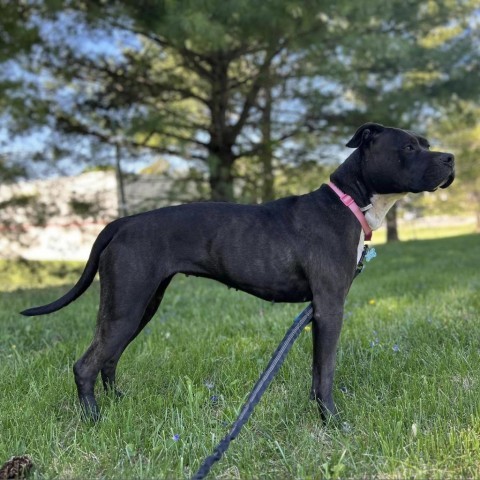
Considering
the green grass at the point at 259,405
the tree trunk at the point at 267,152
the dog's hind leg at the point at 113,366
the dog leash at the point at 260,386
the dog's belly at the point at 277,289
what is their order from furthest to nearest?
the tree trunk at the point at 267,152 → the dog's hind leg at the point at 113,366 → the dog's belly at the point at 277,289 → the green grass at the point at 259,405 → the dog leash at the point at 260,386

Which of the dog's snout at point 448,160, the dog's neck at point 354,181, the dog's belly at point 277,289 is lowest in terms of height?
the dog's belly at point 277,289

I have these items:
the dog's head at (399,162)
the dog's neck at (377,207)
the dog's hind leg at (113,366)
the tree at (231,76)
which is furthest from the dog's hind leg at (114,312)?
the tree at (231,76)

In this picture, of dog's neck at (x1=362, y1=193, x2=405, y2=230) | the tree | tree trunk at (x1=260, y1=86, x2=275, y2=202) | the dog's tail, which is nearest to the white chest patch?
dog's neck at (x1=362, y1=193, x2=405, y2=230)

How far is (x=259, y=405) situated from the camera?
2.81m

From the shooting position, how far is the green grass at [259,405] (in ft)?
7.24

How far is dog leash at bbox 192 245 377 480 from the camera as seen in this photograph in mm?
1956

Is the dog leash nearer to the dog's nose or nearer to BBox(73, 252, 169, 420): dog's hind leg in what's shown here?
the dog's nose

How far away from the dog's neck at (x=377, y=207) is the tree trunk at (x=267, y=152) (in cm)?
848

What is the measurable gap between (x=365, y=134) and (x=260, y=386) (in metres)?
1.46

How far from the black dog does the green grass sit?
26cm

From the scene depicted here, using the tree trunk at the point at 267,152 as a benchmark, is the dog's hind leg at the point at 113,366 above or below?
below

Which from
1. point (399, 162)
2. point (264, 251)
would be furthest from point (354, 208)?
point (264, 251)

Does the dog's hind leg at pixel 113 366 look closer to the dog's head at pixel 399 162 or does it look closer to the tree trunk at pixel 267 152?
the dog's head at pixel 399 162

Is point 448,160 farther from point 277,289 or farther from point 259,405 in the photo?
point 259,405
